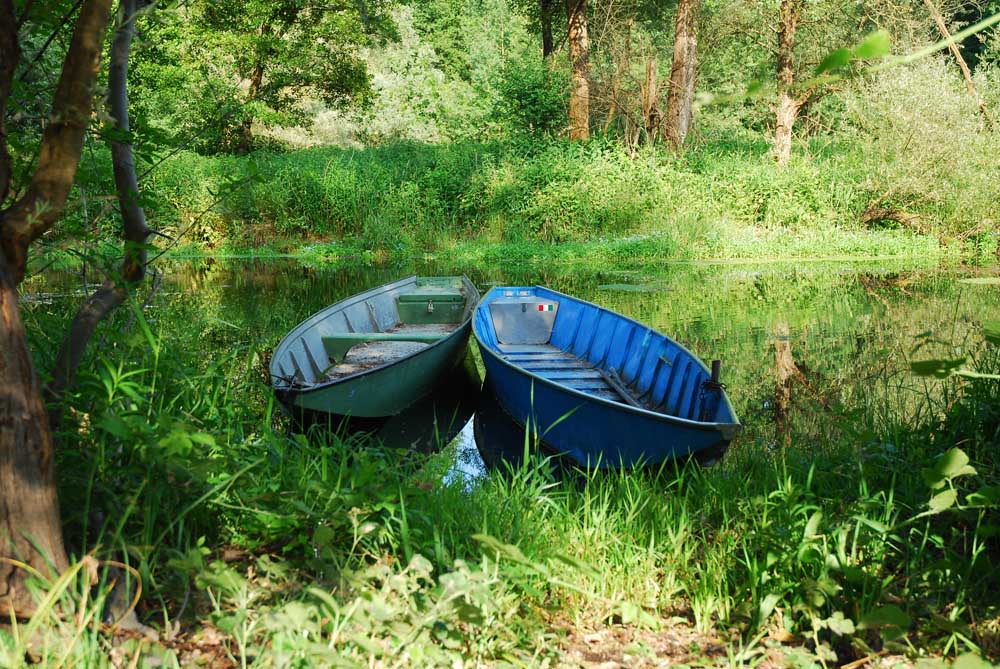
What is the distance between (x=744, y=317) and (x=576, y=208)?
7057 mm

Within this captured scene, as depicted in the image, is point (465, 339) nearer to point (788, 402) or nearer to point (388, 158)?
point (788, 402)

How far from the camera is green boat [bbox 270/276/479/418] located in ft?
18.2

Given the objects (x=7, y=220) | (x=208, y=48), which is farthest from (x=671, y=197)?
(x=7, y=220)

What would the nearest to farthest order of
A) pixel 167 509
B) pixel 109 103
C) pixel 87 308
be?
pixel 167 509 < pixel 87 308 < pixel 109 103

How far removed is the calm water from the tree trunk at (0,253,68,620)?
248cm

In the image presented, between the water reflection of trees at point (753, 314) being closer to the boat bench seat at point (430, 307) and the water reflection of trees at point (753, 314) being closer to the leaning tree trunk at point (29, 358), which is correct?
the boat bench seat at point (430, 307)

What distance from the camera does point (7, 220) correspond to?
2145mm

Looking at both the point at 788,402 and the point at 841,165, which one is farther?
the point at 841,165

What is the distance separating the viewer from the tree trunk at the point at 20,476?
1.99 m

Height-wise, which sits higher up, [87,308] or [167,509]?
[87,308]

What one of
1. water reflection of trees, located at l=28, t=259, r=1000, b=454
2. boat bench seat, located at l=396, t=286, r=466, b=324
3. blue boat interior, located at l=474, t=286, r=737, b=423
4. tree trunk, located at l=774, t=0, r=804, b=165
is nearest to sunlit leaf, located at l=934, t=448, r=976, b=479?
water reflection of trees, located at l=28, t=259, r=1000, b=454

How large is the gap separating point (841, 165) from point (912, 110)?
1.85 m

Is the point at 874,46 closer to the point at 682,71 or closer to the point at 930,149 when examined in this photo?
the point at 930,149

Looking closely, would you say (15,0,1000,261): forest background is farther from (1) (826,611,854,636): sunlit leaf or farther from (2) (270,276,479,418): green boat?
(1) (826,611,854,636): sunlit leaf
